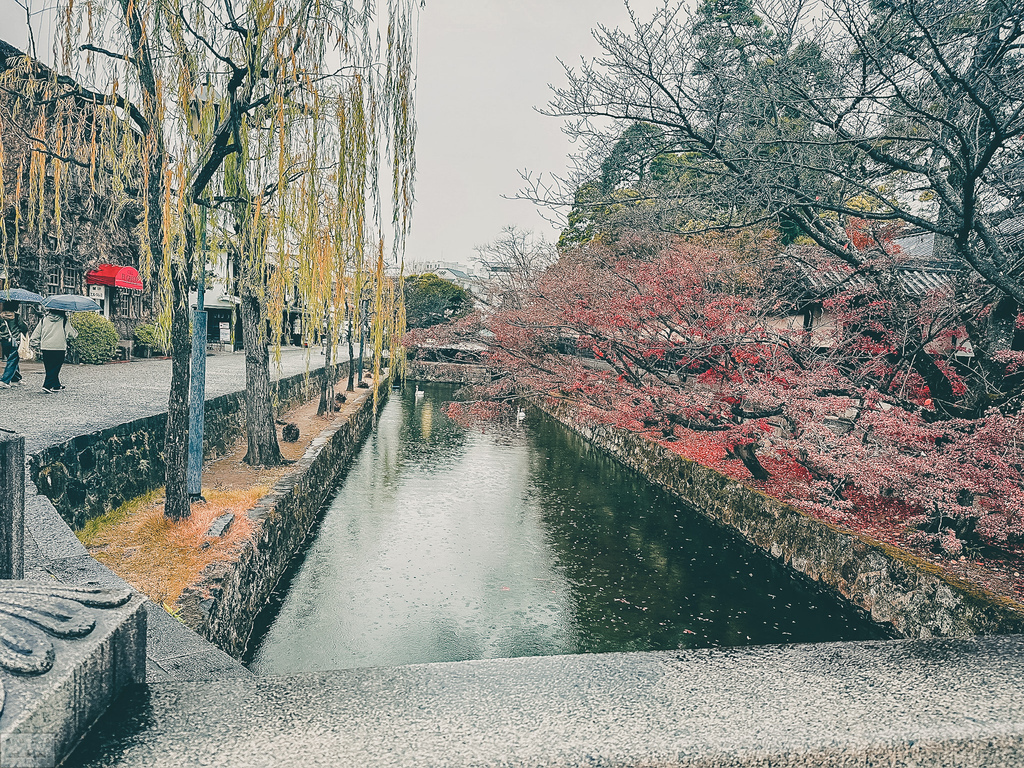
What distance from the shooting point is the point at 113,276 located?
17.3 metres

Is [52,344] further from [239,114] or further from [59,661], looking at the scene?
[59,661]

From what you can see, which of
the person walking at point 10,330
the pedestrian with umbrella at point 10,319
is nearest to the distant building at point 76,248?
the pedestrian with umbrella at point 10,319

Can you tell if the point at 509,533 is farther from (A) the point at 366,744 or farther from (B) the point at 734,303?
(A) the point at 366,744

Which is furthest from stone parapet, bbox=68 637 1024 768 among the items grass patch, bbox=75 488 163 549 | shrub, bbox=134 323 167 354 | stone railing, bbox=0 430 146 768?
A: shrub, bbox=134 323 167 354

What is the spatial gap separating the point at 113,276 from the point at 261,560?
1498 centimetres

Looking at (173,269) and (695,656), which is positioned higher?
(173,269)

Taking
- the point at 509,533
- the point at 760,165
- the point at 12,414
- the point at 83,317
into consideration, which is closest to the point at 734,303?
the point at 760,165

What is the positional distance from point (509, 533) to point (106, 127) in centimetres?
730

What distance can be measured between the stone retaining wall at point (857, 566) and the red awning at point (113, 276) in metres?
16.2

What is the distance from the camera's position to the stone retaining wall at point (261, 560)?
4582 millimetres

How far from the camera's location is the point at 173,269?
5.27 m

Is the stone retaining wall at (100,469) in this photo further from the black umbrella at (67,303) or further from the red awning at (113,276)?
the red awning at (113,276)

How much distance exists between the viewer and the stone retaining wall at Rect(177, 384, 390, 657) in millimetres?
4582

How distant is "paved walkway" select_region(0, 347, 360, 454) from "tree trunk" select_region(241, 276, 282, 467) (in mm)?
1016
